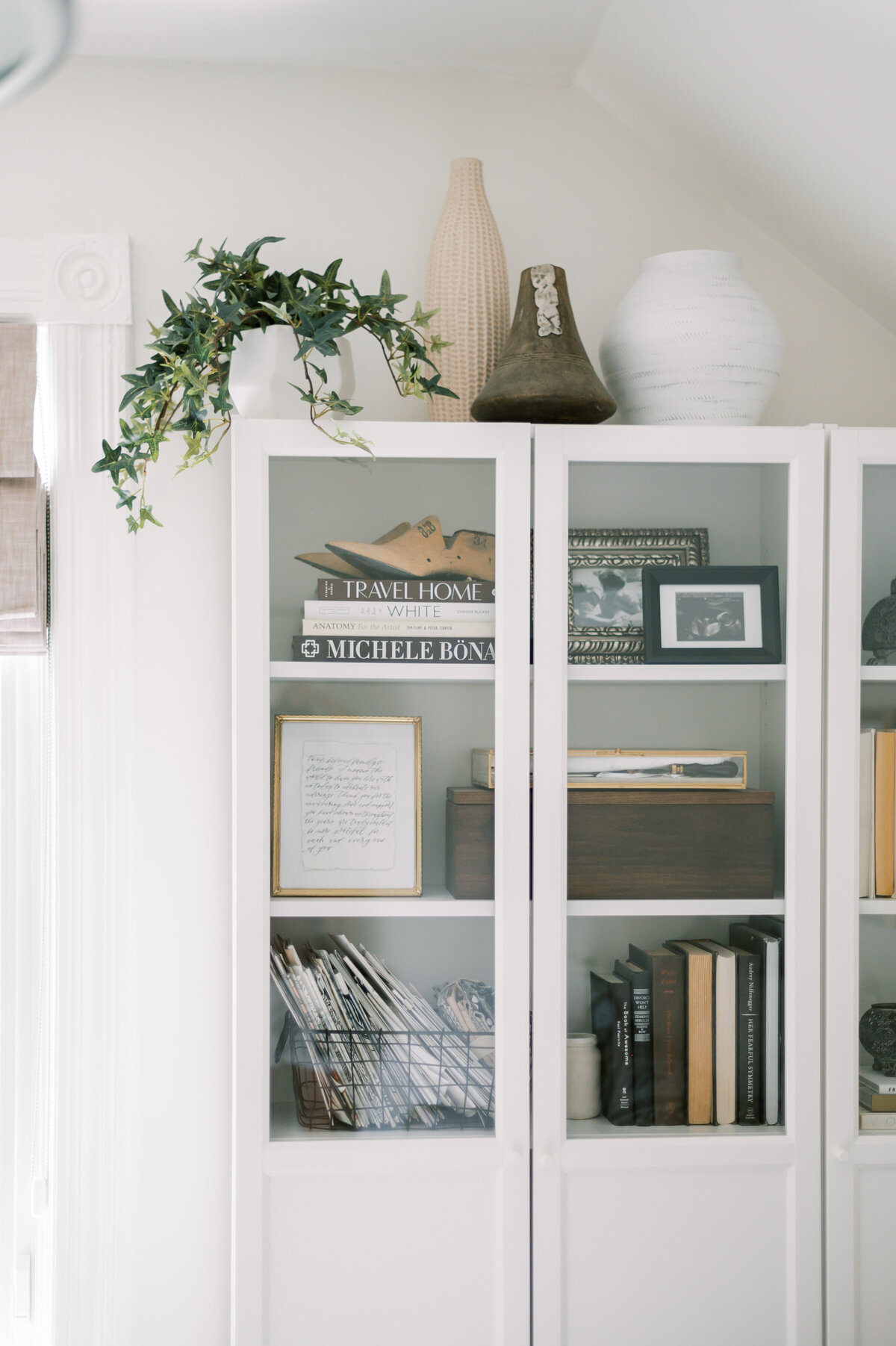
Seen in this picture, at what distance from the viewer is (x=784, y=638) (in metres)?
1.54

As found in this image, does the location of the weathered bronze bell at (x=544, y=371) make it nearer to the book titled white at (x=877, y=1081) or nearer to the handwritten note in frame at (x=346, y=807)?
the handwritten note in frame at (x=346, y=807)

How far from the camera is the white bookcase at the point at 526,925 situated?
147 cm

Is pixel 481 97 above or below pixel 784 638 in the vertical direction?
above

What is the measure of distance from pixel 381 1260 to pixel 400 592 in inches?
37.4

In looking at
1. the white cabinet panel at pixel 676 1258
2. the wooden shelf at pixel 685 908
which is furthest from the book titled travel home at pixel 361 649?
the white cabinet panel at pixel 676 1258

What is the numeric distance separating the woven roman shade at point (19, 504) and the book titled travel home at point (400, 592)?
1.70ft

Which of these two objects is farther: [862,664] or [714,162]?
[714,162]

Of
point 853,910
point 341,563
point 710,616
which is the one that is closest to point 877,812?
point 853,910

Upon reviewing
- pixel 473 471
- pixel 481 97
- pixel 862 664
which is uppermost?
pixel 481 97

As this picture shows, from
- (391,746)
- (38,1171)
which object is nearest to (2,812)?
(38,1171)

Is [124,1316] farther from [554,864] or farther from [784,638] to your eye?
[784,638]

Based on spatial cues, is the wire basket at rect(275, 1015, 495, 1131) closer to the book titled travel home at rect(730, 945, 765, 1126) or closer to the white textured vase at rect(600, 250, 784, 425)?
the book titled travel home at rect(730, 945, 765, 1126)

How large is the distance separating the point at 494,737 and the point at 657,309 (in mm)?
691

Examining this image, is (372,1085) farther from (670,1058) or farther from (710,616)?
(710,616)
